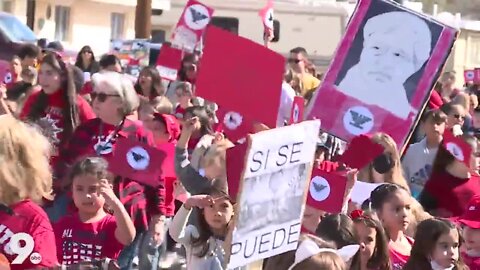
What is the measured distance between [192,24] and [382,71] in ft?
23.5

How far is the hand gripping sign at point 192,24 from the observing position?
1600 centimetres

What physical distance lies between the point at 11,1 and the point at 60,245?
2880 cm

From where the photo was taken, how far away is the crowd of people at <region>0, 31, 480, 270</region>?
542cm

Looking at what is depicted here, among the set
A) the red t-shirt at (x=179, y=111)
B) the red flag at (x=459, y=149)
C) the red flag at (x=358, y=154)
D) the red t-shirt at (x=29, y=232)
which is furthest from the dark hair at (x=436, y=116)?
the red t-shirt at (x=29, y=232)

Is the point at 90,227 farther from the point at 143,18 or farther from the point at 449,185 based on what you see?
the point at 143,18

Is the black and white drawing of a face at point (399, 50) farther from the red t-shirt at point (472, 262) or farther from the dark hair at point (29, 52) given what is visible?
the dark hair at point (29, 52)

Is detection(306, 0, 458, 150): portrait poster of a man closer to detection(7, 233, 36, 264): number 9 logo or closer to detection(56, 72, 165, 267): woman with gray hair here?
detection(56, 72, 165, 267): woman with gray hair

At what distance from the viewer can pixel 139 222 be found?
812 cm

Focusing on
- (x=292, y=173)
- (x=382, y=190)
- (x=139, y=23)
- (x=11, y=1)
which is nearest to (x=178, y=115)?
(x=382, y=190)

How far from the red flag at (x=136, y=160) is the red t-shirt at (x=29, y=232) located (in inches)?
96.2

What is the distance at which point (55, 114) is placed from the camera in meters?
8.80

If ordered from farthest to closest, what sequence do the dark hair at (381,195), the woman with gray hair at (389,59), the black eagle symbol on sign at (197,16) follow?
the black eagle symbol on sign at (197,16) < the woman with gray hair at (389,59) < the dark hair at (381,195)

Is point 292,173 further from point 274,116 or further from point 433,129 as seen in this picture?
point 433,129

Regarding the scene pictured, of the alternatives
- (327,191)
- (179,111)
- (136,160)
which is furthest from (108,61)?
(327,191)
